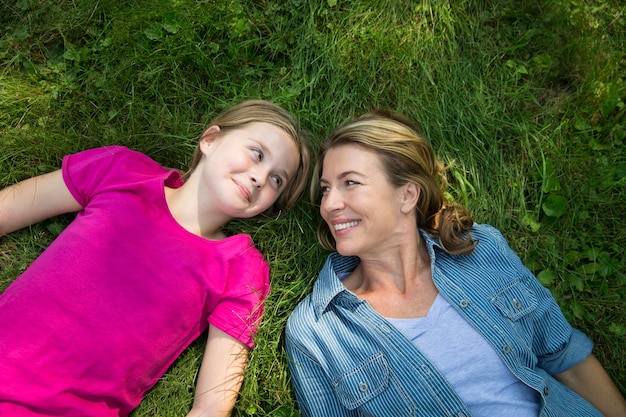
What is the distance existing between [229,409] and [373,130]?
1.88m

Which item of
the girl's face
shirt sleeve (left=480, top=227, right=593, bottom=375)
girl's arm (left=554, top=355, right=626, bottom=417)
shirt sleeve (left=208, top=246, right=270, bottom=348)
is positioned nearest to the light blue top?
shirt sleeve (left=480, top=227, right=593, bottom=375)

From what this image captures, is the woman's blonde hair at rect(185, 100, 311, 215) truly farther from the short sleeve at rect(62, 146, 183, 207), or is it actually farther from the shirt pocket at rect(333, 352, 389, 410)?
the shirt pocket at rect(333, 352, 389, 410)

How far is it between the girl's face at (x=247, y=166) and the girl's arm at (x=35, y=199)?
900 mm

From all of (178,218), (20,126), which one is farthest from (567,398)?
(20,126)

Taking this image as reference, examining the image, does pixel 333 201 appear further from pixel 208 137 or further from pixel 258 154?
pixel 208 137

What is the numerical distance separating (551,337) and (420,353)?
0.90m

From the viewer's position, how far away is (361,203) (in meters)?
3.01

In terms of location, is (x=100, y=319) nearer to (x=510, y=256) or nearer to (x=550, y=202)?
(x=510, y=256)

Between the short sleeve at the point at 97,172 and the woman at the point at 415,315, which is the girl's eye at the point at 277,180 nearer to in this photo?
the woman at the point at 415,315

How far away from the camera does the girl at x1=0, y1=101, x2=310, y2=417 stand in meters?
2.91

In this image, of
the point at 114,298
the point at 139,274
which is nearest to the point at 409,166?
the point at 139,274

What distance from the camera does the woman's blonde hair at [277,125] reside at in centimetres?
344

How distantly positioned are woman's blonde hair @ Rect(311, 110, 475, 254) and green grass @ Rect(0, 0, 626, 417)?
1.31 ft

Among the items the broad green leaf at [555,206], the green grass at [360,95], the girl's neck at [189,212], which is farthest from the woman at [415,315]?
the girl's neck at [189,212]
